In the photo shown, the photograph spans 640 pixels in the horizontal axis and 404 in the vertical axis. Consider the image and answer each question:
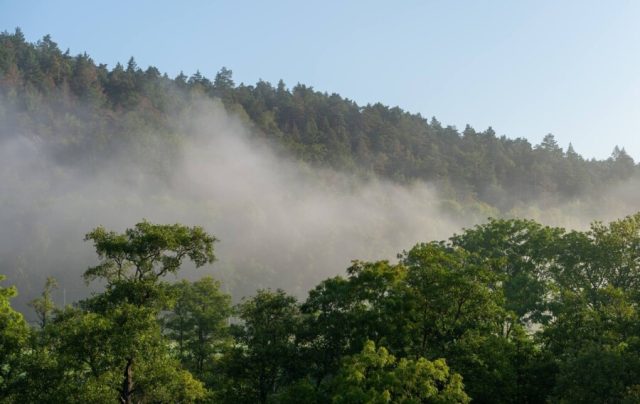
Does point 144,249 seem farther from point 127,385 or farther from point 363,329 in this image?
point 363,329

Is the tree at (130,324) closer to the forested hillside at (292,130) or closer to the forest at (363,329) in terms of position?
the forest at (363,329)

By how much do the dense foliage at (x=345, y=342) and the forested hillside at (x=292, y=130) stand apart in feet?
442

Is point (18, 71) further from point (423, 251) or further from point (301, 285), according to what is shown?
point (423, 251)

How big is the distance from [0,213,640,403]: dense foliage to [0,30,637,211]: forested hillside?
13472 centimetres

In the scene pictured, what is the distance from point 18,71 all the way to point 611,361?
6698 inches

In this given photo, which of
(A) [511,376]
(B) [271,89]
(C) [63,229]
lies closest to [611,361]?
(A) [511,376]

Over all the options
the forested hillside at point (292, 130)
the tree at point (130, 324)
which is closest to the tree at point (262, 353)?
the tree at point (130, 324)

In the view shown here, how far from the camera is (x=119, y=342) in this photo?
25.1 metres

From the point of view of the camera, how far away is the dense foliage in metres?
24.8

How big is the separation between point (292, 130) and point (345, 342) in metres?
154

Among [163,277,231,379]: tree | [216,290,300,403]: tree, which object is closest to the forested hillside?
[163,277,231,379]: tree

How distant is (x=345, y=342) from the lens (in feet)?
104

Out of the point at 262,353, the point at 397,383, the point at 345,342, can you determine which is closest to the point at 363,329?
the point at 345,342

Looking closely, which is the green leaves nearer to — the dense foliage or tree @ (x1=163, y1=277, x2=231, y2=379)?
the dense foliage
